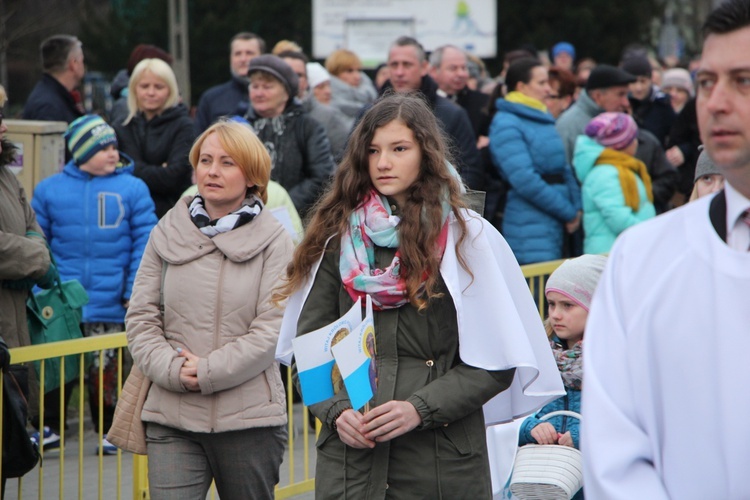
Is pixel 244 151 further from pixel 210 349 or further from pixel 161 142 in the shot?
pixel 161 142

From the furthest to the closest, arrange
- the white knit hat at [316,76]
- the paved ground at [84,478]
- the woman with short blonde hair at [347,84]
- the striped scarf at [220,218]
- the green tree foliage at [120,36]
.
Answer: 1. the green tree foliage at [120,36]
2. the woman with short blonde hair at [347,84]
3. the white knit hat at [316,76]
4. the paved ground at [84,478]
5. the striped scarf at [220,218]

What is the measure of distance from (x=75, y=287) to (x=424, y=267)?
123 inches

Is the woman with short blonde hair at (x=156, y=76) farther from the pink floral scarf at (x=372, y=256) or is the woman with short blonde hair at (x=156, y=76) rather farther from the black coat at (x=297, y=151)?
the pink floral scarf at (x=372, y=256)

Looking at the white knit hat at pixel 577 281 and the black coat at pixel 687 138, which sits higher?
the white knit hat at pixel 577 281

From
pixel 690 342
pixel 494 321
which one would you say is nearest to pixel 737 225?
pixel 690 342

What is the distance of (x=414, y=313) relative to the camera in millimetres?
4039

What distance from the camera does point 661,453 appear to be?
251cm

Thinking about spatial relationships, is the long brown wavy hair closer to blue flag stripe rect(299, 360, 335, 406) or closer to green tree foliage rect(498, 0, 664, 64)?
blue flag stripe rect(299, 360, 335, 406)

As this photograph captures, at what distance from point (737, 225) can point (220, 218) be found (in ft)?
9.54

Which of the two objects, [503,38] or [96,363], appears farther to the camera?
[503,38]

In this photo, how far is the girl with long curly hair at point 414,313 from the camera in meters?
3.98

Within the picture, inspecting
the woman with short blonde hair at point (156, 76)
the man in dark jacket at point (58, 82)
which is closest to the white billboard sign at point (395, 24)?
the man in dark jacket at point (58, 82)

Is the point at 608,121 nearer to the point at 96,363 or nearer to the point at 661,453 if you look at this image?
the point at 96,363

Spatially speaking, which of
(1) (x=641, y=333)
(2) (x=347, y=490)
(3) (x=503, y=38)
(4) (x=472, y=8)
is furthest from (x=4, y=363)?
(3) (x=503, y=38)
